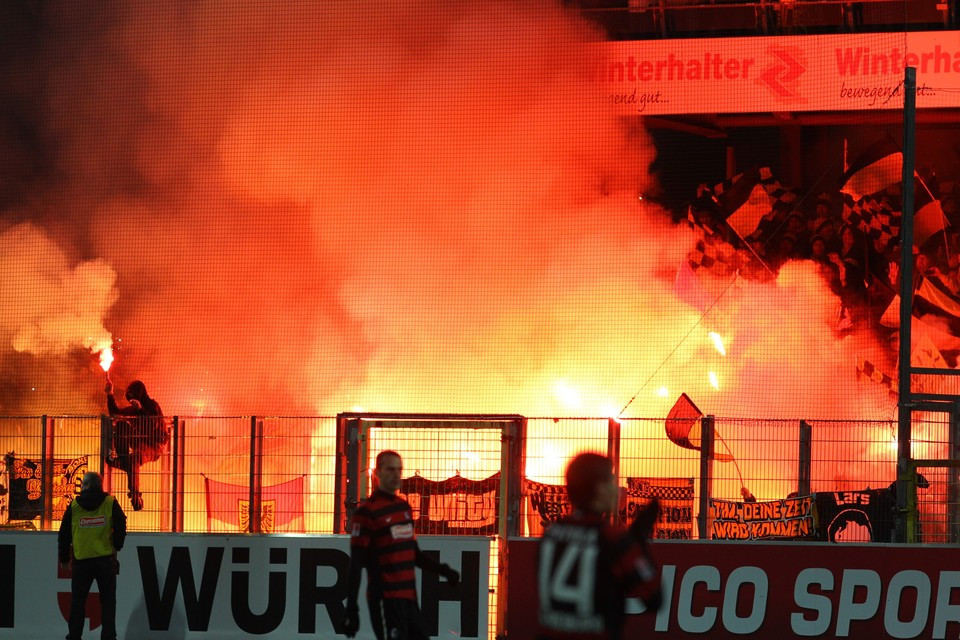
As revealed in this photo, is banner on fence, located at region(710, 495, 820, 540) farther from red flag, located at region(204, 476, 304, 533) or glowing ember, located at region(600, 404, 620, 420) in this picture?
glowing ember, located at region(600, 404, 620, 420)

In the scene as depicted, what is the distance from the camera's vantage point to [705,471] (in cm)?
730

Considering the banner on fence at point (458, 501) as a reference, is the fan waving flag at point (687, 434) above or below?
above

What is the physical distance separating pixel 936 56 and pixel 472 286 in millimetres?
5941

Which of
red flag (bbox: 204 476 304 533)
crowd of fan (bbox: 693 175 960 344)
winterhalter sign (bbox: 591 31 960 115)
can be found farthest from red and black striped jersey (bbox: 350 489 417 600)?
winterhalter sign (bbox: 591 31 960 115)

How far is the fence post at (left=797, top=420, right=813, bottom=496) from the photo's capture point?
752 cm

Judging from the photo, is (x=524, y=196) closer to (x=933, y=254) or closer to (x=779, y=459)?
(x=933, y=254)

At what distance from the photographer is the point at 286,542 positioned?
736 cm

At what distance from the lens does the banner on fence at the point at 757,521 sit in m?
7.39

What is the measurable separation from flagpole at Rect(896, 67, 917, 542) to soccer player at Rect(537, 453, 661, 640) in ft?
13.8

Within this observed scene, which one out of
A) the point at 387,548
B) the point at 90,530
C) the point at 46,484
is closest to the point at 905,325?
the point at 387,548

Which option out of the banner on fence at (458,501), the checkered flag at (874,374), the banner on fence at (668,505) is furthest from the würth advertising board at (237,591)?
the checkered flag at (874,374)

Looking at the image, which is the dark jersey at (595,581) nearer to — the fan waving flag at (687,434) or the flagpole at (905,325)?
the fan waving flag at (687,434)

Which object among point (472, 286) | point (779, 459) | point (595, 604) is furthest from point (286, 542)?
point (472, 286)

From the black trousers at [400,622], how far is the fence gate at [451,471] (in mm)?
2001
